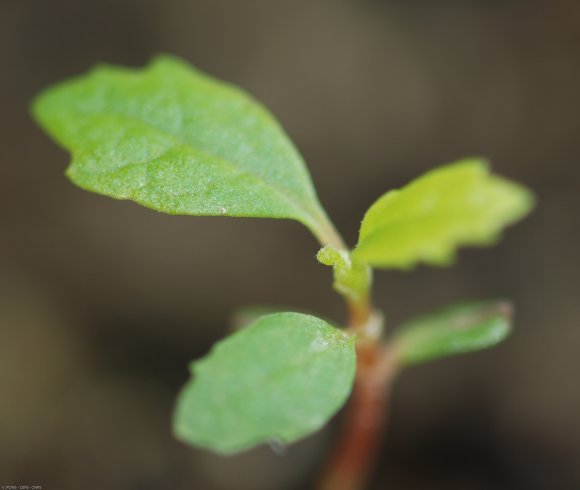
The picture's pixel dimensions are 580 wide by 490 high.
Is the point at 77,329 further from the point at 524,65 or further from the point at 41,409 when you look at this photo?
the point at 524,65

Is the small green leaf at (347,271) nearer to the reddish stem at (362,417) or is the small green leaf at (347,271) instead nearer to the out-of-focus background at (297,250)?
the reddish stem at (362,417)

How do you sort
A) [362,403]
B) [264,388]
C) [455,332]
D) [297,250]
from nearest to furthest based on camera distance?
1. [264,388]
2. [455,332]
3. [362,403]
4. [297,250]

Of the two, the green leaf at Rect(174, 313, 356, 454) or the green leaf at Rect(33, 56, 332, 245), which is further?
the green leaf at Rect(33, 56, 332, 245)

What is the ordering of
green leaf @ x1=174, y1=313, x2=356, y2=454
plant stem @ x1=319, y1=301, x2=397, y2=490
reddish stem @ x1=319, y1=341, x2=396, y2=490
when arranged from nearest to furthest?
1. green leaf @ x1=174, y1=313, x2=356, y2=454
2. plant stem @ x1=319, y1=301, x2=397, y2=490
3. reddish stem @ x1=319, y1=341, x2=396, y2=490

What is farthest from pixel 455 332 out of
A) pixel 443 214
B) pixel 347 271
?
pixel 443 214

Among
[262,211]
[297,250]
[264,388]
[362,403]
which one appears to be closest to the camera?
[264,388]

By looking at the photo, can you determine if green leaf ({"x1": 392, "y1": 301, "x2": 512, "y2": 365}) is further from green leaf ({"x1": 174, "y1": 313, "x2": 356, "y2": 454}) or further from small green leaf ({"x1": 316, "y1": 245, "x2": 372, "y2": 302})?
green leaf ({"x1": 174, "y1": 313, "x2": 356, "y2": 454})

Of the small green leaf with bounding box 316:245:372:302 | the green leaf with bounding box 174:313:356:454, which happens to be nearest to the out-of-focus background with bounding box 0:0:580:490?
the small green leaf with bounding box 316:245:372:302

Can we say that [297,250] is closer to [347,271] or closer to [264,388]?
[347,271]
